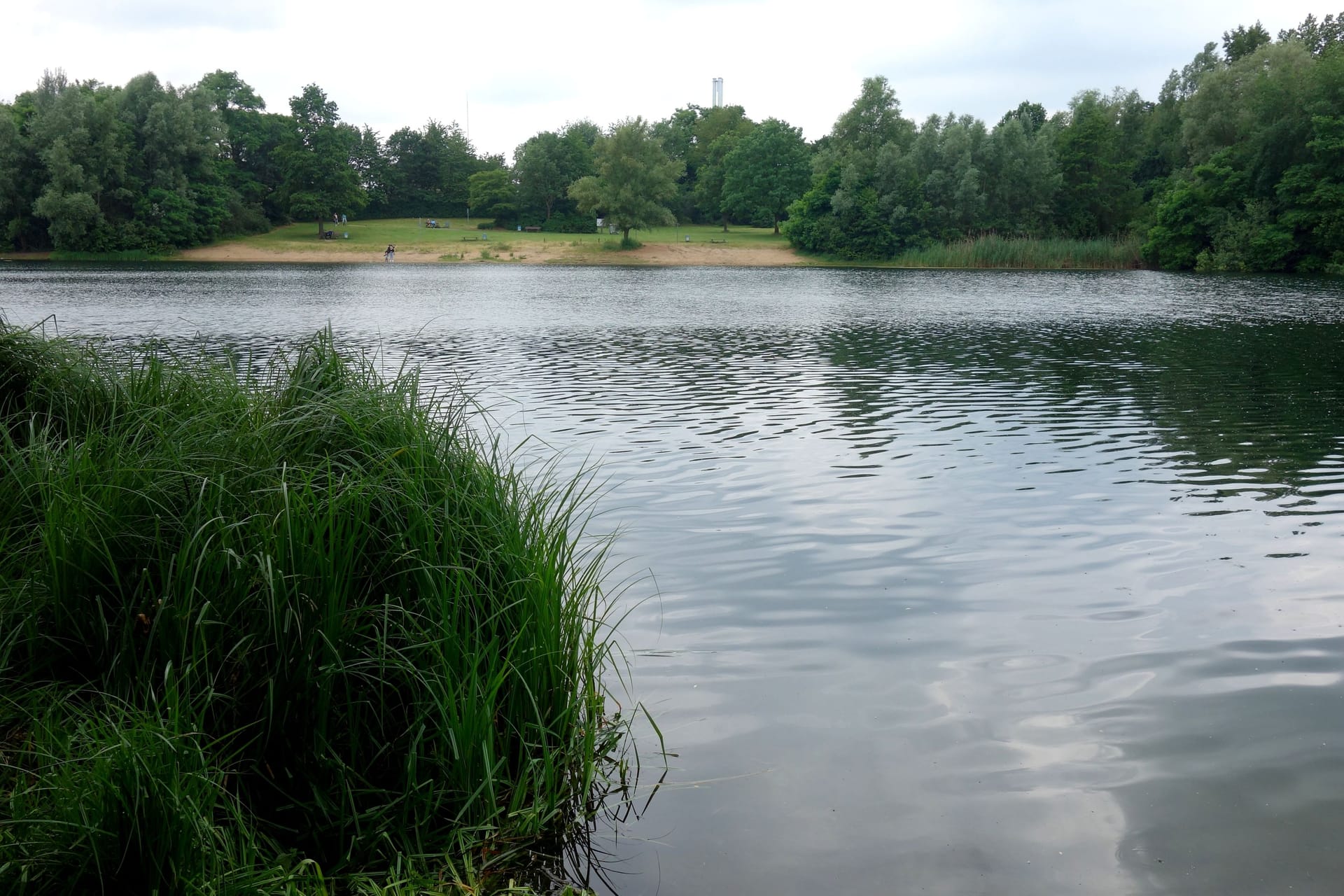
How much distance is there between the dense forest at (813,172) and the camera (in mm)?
59125

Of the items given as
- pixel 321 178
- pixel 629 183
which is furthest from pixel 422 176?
pixel 629 183

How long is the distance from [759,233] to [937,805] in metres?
90.4

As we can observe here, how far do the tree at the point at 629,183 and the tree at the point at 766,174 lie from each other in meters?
15.6

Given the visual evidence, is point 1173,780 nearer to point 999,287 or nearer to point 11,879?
point 11,879

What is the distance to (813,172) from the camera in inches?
3664

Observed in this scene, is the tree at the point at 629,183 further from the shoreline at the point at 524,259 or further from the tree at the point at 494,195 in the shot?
the tree at the point at 494,195

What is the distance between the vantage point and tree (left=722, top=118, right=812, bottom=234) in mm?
92250

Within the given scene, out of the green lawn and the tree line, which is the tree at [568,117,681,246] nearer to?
the green lawn

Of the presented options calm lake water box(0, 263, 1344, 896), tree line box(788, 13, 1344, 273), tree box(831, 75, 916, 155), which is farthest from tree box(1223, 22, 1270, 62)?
calm lake water box(0, 263, 1344, 896)

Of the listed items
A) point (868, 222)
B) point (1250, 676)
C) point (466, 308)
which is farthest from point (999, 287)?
point (1250, 676)

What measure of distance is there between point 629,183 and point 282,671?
75624mm

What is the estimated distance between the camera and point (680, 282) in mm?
48062

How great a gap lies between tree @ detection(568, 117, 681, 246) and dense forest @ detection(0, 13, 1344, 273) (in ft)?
0.54

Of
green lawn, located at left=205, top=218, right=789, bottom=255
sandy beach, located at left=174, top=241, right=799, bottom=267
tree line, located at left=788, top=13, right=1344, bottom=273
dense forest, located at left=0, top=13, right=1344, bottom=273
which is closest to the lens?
tree line, located at left=788, top=13, right=1344, bottom=273
